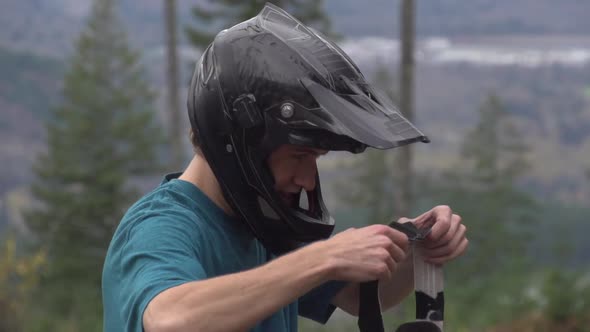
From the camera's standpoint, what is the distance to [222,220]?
274 centimetres

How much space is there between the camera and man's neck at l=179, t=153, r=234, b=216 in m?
2.77

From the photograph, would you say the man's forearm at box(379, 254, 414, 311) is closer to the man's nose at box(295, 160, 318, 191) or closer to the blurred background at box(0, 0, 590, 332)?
the man's nose at box(295, 160, 318, 191)

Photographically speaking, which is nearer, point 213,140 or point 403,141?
point 403,141

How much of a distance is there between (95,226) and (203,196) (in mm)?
37339

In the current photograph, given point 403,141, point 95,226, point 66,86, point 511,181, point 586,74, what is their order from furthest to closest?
point 586,74, point 511,181, point 66,86, point 95,226, point 403,141

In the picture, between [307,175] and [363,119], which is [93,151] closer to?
[307,175]

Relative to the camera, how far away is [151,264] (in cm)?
231

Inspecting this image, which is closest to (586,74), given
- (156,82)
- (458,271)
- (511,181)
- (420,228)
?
(156,82)

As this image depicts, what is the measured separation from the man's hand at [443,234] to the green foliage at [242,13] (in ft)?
66.5

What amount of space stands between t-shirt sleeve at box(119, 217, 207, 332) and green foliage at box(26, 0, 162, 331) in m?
35.2

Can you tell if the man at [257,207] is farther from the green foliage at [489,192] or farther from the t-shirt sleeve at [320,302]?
the green foliage at [489,192]

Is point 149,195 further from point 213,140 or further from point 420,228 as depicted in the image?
point 420,228

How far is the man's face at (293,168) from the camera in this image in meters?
2.60

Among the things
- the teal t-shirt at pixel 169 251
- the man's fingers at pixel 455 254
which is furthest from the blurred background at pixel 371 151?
the teal t-shirt at pixel 169 251
